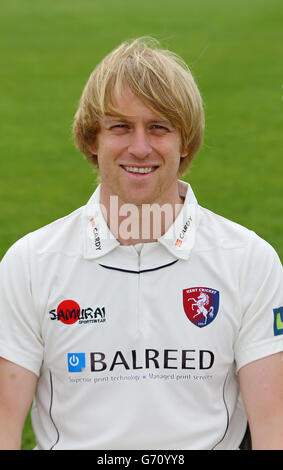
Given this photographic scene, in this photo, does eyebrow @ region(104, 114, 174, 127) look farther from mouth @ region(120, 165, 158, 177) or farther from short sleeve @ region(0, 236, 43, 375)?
short sleeve @ region(0, 236, 43, 375)

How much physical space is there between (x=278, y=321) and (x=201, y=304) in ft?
0.91

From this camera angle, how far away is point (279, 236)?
8859mm

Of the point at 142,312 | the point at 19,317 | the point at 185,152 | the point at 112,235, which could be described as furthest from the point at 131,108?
the point at 19,317

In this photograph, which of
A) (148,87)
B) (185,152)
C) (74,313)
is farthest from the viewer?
(185,152)

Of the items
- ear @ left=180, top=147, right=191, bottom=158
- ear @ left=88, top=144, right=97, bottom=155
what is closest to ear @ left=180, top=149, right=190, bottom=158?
ear @ left=180, top=147, right=191, bottom=158

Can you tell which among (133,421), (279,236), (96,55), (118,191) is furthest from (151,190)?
(96,55)

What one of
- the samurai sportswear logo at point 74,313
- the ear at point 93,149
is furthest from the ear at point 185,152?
the samurai sportswear logo at point 74,313

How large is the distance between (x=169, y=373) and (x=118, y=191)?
66cm

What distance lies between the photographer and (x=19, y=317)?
9.89ft

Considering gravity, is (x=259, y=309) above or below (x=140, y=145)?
below

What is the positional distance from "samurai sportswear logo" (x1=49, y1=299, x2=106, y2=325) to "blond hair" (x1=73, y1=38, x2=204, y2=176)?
638 millimetres

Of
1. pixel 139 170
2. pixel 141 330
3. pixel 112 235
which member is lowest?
pixel 141 330

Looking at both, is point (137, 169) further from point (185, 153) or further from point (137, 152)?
point (185, 153)

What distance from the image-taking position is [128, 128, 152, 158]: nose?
2961mm
